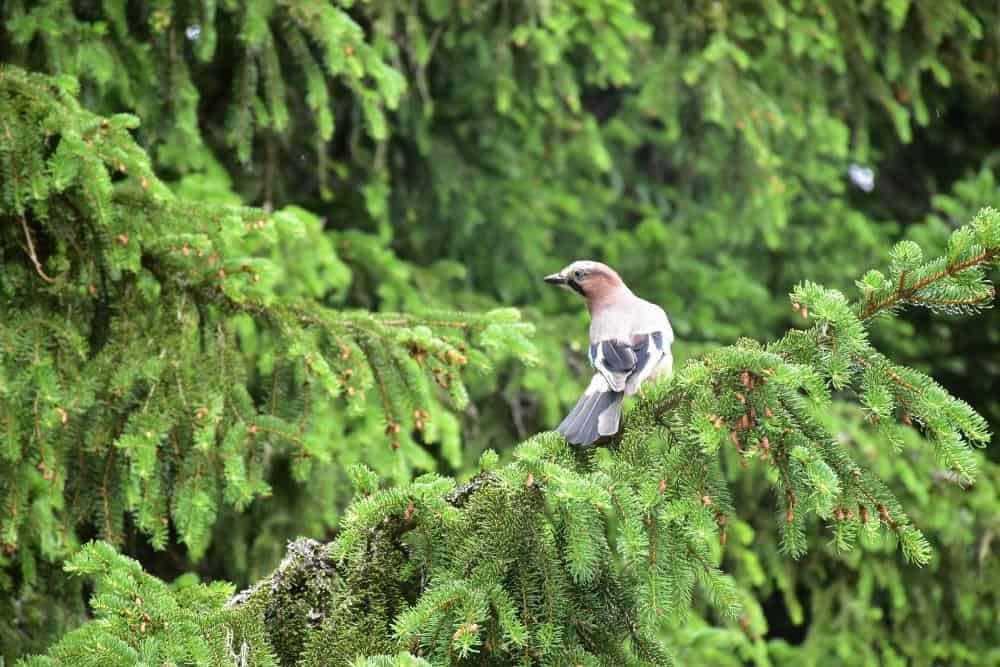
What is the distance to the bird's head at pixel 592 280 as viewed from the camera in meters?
4.81

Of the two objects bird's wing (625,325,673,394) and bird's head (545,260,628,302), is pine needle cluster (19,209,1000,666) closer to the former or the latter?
bird's wing (625,325,673,394)

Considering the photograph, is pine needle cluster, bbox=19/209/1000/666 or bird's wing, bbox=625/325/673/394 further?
bird's wing, bbox=625/325/673/394

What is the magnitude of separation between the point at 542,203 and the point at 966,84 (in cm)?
330

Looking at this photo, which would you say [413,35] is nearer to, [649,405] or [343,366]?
[343,366]

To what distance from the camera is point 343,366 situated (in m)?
3.88

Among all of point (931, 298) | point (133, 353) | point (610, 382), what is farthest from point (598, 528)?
point (133, 353)

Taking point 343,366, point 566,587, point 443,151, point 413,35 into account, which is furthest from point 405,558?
point 443,151

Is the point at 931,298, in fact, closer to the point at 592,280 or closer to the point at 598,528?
the point at 598,528

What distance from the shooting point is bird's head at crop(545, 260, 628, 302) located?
481 centimetres

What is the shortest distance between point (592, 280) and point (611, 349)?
2.88ft

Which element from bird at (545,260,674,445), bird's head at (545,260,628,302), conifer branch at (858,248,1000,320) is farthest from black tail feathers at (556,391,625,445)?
bird's head at (545,260,628,302)

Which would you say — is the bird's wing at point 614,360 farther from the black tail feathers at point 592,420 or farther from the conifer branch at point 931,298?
the conifer branch at point 931,298

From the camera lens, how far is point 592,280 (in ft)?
15.9

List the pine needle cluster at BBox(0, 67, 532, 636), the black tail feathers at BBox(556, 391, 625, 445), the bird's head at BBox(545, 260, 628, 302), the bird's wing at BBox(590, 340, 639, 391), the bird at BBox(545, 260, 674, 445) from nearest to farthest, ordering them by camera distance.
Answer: the black tail feathers at BBox(556, 391, 625, 445), the bird at BBox(545, 260, 674, 445), the pine needle cluster at BBox(0, 67, 532, 636), the bird's wing at BBox(590, 340, 639, 391), the bird's head at BBox(545, 260, 628, 302)
